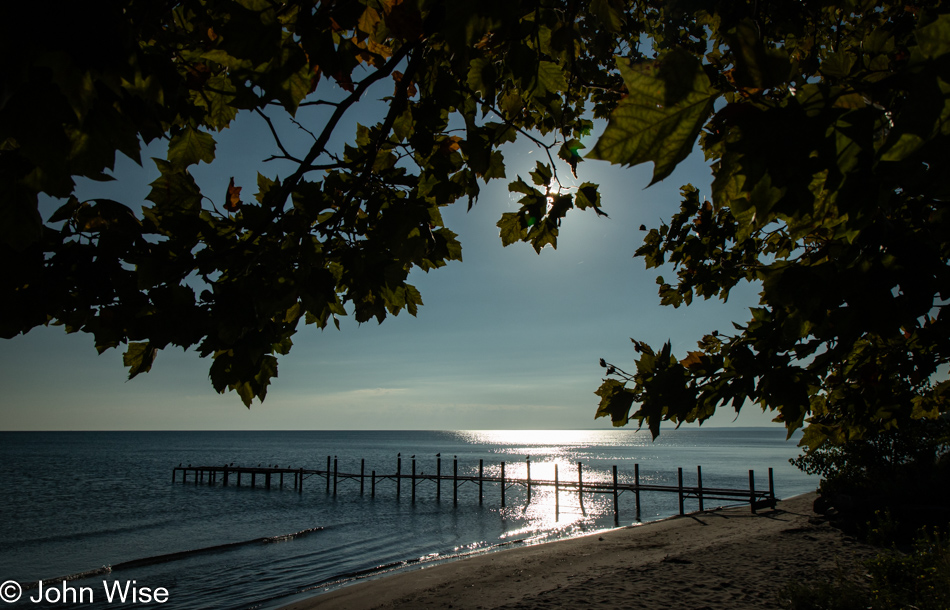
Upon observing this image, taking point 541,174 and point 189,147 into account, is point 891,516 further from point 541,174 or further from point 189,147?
point 189,147

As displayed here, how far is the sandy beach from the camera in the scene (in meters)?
11.1

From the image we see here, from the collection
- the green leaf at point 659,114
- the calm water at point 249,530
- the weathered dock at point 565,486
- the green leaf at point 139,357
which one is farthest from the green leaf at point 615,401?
the weathered dock at point 565,486

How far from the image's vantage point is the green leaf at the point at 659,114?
2.92 feet

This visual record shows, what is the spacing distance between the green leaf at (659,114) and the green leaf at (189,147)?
81.6 inches

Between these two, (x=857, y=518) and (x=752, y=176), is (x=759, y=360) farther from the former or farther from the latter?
(x=857, y=518)

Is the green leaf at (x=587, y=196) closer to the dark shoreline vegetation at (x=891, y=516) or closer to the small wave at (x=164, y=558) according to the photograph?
the dark shoreline vegetation at (x=891, y=516)

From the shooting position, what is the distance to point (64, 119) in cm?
107

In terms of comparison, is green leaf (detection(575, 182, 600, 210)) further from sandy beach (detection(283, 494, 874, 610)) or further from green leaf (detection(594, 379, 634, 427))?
sandy beach (detection(283, 494, 874, 610))

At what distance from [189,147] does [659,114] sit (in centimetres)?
218

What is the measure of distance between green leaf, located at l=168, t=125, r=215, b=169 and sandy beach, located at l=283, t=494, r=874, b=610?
11457 mm

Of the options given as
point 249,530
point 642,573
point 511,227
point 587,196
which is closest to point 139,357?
point 511,227

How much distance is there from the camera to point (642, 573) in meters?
13.3

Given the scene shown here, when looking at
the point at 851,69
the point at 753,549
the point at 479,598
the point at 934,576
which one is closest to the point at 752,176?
the point at 851,69

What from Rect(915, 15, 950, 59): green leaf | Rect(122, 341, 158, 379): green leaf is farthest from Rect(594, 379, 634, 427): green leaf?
Rect(122, 341, 158, 379): green leaf
